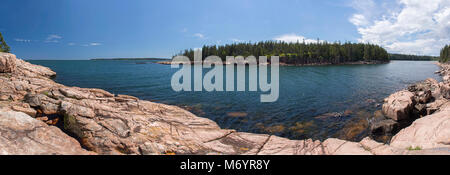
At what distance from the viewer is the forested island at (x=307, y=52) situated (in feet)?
445

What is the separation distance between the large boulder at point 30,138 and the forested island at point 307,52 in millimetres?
138521

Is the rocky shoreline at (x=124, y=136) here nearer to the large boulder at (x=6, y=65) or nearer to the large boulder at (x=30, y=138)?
the large boulder at (x=30, y=138)

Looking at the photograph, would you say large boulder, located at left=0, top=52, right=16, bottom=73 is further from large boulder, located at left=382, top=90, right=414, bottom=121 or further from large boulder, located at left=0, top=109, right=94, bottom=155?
large boulder, located at left=382, top=90, right=414, bottom=121

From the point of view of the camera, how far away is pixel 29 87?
1292 centimetres

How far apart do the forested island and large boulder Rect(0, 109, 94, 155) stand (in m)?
139

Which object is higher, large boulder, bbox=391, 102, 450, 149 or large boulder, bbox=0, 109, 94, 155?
large boulder, bbox=0, 109, 94, 155

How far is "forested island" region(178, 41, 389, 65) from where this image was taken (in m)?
136

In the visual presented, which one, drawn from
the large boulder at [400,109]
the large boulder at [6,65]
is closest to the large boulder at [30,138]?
the large boulder at [6,65]

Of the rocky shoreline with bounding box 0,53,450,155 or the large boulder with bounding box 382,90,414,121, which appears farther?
the large boulder with bounding box 382,90,414,121

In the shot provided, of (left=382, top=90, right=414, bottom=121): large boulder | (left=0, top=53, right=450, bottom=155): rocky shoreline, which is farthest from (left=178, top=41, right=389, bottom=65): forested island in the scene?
(left=0, top=53, right=450, bottom=155): rocky shoreline
